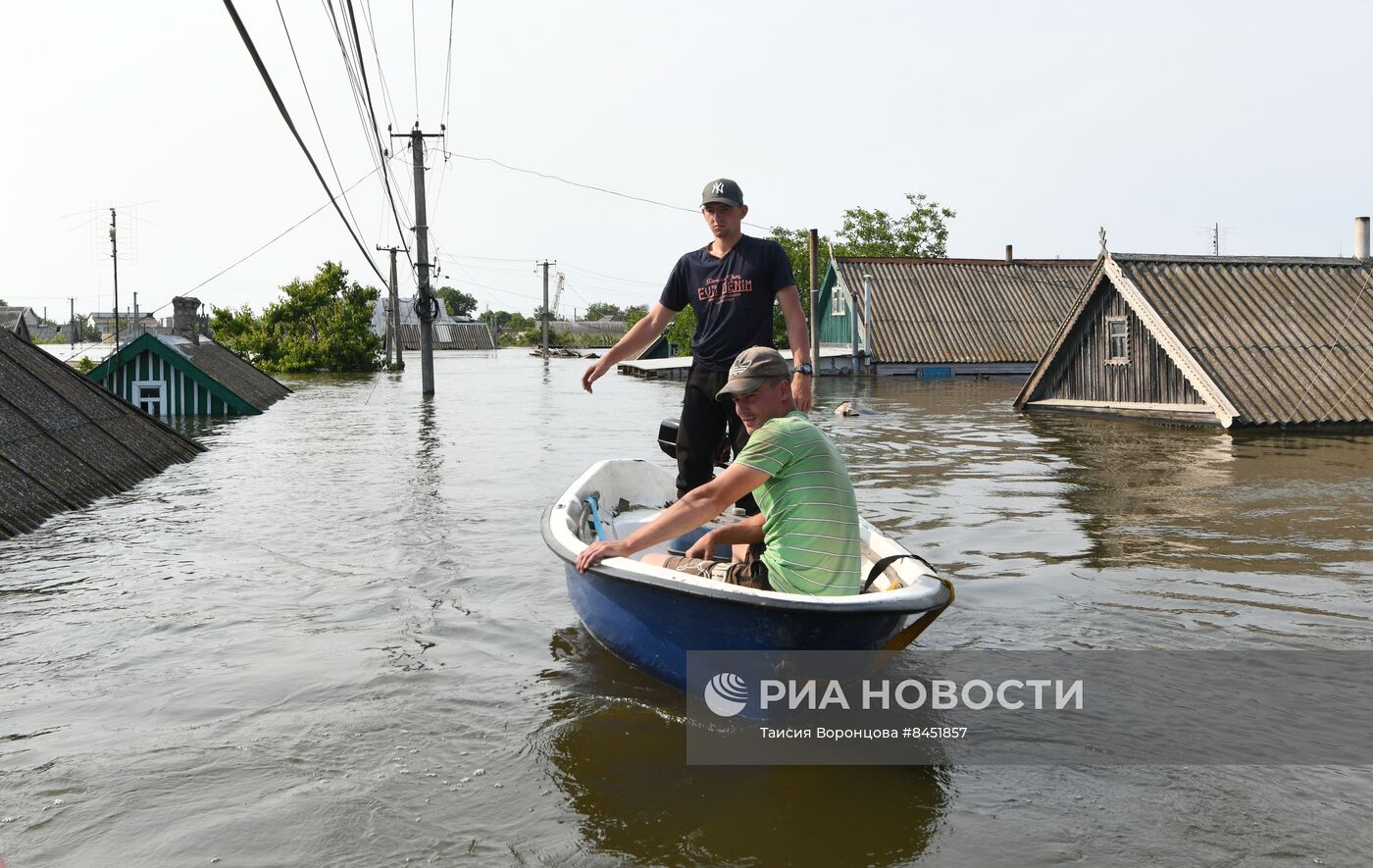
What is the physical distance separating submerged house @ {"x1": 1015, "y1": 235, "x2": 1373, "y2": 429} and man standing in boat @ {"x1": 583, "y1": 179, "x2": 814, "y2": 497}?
13.1m

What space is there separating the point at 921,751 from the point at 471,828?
Answer: 1.87 m

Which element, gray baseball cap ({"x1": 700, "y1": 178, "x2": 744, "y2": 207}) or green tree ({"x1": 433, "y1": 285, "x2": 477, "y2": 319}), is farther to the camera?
green tree ({"x1": 433, "y1": 285, "x2": 477, "y2": 319})

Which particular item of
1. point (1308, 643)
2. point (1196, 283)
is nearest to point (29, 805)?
point (1308, 643)

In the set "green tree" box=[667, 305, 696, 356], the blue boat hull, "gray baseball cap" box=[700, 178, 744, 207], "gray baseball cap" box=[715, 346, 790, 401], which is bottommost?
the blue boat hull

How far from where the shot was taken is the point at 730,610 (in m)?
4.45

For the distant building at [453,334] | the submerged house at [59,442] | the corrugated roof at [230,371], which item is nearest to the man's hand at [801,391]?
the submerged house at [59,442]

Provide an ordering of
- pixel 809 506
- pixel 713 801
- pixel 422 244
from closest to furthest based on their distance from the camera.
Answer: pixel 713 801
pixel 809 506
pixel 422 244

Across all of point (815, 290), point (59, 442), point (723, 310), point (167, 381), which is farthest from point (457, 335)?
point (723, 310)

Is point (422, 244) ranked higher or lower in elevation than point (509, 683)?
higher

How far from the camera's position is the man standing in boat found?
647cm

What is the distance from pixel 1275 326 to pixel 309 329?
41307 millimetres

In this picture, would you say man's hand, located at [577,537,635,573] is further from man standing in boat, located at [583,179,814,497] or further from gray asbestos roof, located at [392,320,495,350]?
gray asbestos roof, located at [392,320,495,350]

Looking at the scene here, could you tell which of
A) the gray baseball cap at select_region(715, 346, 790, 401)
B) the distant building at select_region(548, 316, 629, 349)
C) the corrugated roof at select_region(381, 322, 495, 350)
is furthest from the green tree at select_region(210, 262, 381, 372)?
the distant building at select_region(548, 316, 629, 349)

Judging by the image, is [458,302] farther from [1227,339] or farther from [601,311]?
[1227,339]
